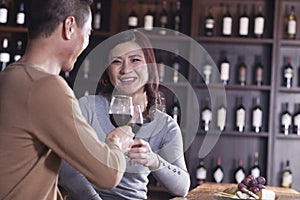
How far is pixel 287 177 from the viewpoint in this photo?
12.5 feet

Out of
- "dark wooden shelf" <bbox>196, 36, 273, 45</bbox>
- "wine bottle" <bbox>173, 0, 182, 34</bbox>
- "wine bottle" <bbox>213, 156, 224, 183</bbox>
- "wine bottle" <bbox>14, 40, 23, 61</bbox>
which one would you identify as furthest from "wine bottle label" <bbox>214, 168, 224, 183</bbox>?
"wine bottle" <bbox>14, 40, 23, 61</bbox>

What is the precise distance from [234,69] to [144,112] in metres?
2.16

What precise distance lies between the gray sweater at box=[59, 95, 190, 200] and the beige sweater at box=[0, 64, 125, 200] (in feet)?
1.73

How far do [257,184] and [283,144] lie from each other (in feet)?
7.05

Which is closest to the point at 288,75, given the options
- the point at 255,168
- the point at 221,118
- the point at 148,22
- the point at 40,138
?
the point at 221,118

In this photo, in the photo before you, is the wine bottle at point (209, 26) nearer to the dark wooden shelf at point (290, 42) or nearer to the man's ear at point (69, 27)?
the dark wooden shelf at point (290, 42)

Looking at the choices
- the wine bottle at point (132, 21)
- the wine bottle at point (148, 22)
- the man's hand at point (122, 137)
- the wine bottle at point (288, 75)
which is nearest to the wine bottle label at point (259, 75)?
the wine bottle at point (288, 75)

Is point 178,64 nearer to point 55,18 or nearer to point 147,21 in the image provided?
point 147,21

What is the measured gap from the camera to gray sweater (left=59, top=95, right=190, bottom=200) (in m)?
1.67

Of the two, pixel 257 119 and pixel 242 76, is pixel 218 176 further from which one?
pixel 242 76

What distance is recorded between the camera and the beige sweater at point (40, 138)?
1.09m

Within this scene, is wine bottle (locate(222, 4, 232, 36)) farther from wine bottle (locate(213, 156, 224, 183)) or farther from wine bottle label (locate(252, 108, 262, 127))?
wine bottle (locate(213, 156, 224, 183))

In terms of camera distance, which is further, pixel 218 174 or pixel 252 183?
pixel 218 174

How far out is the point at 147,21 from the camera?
155 inches
